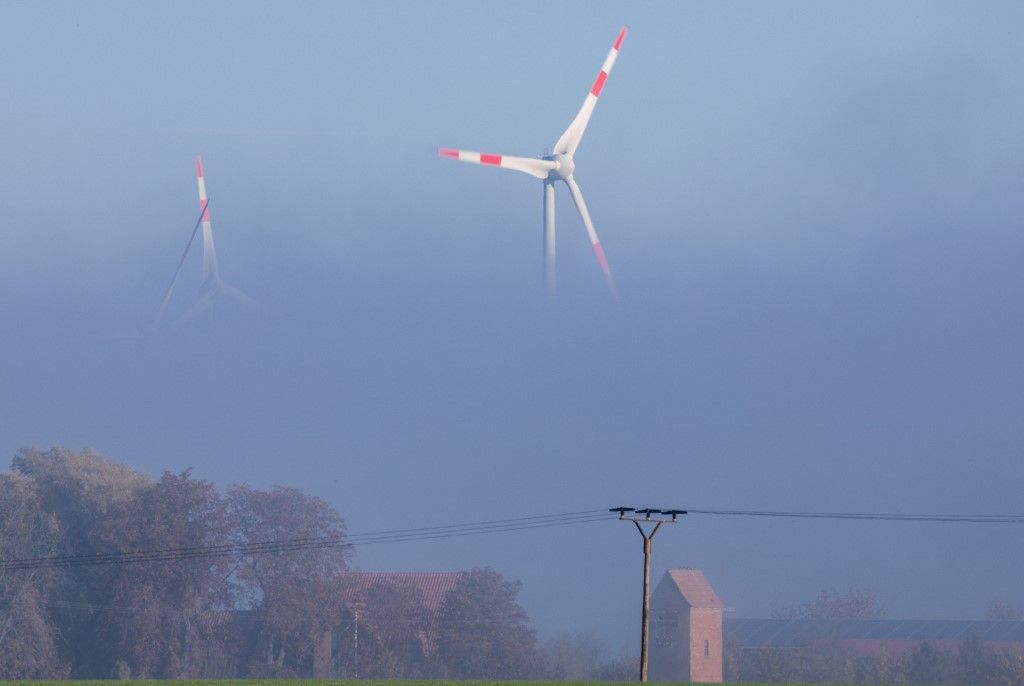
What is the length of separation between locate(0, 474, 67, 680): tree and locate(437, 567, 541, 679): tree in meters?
37.7

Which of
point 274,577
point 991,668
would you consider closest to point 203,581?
point 274,577

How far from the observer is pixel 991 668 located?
13175 cm

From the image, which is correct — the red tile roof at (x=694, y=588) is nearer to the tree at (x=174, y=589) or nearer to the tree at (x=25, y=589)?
the tree at (x=174, y=589)

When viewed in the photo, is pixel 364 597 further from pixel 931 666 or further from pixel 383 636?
pixel 931 666

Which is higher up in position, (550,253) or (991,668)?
(550,253)

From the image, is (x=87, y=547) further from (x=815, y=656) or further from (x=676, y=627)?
(x=815, y=656)

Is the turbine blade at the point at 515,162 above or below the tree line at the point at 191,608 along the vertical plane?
above

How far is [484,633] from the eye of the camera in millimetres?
142625

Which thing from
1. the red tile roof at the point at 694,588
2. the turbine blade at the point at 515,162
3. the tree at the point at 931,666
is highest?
the turbine blade at the point at 515,162

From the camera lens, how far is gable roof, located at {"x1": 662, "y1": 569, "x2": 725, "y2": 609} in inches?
6211

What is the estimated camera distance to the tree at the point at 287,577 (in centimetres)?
14062

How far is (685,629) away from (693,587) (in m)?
6.71

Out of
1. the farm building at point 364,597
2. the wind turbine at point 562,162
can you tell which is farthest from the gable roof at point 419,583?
the wind turbine at point 562,162

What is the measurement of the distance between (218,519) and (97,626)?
1738 cm
